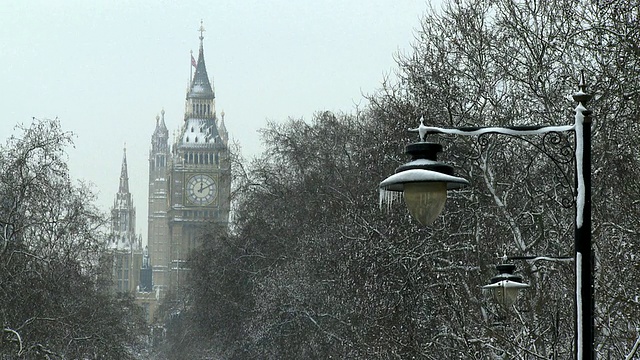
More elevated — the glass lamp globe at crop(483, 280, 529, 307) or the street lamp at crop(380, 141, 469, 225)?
the street lamp at crop(380, 141, 469, 225)

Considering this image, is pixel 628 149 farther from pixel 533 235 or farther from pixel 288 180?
pixel 288 180

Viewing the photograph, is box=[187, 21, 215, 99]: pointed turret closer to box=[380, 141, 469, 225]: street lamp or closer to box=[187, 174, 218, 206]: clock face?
box=[187, 174, 218, 206]: clock face

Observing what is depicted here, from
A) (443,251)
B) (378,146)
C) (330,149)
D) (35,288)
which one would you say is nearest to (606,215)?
(443,251)

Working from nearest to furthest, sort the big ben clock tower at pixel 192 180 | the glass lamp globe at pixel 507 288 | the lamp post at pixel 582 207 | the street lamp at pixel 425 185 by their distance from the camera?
the street lamp at pixel 425 185
the lamp post at pixel 582 207
the glass lamp globe at pixel 507 288
the big ben clock tower at pixel 192 180

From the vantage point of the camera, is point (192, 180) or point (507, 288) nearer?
point (507, 288)

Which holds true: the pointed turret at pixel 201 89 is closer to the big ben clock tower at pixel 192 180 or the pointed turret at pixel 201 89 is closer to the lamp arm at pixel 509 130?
the big ben clock tower at pixel 192 180

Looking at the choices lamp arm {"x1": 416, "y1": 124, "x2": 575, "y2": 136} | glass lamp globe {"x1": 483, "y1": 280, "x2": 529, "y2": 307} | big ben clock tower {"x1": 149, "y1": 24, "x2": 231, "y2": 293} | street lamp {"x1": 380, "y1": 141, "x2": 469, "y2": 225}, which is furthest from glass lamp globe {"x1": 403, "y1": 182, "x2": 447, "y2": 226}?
big ben clock tower {"x1": 149, "y1": 24, "x2": 231, "y2": 293}

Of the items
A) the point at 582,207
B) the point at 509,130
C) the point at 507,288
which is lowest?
the point at 507,288

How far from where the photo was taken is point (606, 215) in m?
21.4

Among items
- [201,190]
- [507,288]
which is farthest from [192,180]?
[507,288]

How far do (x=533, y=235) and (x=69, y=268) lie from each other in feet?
50.8

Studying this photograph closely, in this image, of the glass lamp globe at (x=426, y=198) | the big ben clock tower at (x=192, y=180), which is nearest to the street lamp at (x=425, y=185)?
the glass lamp globe at (x=426, y=198)

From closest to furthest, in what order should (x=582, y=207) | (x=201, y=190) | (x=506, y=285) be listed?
(x=582, y=207), (x=506, y=285), (x=201, y=190)

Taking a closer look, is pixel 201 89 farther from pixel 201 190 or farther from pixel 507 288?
pixel 507 288
